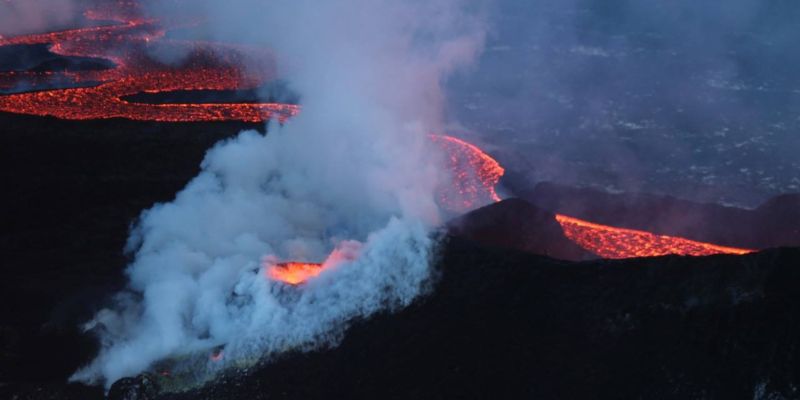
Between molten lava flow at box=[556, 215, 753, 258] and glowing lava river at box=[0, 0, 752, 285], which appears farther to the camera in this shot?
glowing lava river at box=[0, 0, 752, 285]

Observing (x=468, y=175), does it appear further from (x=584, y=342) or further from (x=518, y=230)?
(x=584, y=342)

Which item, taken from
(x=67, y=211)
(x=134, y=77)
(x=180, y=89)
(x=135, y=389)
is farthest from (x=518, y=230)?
(x=134, y=77)

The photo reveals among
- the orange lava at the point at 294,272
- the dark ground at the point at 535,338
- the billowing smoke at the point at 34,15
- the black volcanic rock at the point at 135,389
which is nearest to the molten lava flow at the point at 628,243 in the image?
the dark ground at the point at 535,338

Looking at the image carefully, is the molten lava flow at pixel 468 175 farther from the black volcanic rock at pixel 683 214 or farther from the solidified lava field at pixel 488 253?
the black volcanic rock at pixel 683 214

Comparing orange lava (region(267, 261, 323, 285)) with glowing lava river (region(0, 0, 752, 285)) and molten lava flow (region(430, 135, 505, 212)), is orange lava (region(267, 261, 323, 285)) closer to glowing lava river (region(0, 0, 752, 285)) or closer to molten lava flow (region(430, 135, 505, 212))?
glowing lava river (region(0, 0, 752, 285))

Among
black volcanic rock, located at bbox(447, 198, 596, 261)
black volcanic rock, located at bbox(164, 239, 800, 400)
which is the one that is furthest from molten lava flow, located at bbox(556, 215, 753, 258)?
black volcanic rock, located at bbox(164, 239, 800, 400)

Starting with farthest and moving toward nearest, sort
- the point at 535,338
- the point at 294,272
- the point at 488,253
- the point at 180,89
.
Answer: the point at 180,89
the point at 294,272
the point at 488,253
the point at 535,338

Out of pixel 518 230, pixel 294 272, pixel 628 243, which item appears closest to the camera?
pixel 294 272
